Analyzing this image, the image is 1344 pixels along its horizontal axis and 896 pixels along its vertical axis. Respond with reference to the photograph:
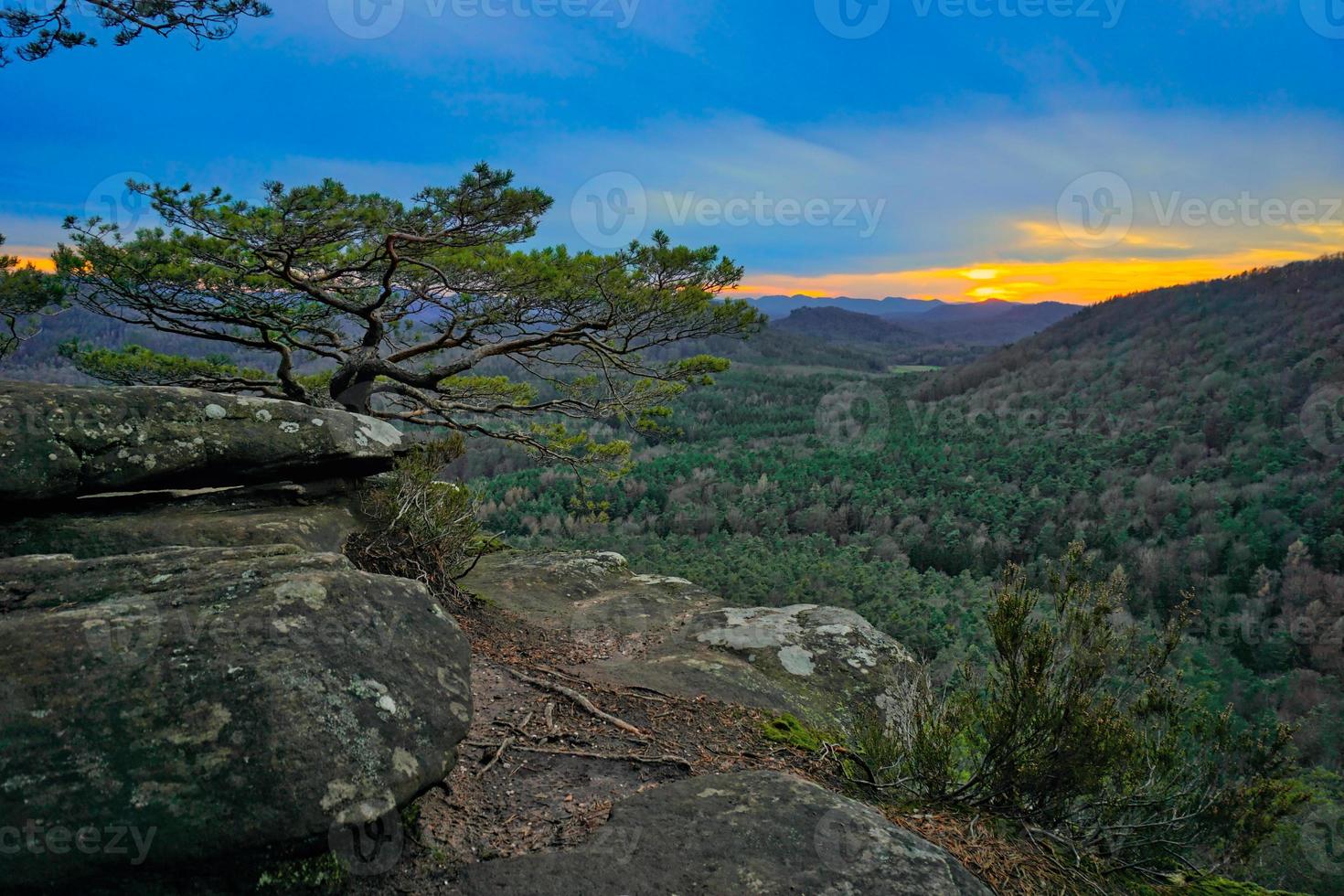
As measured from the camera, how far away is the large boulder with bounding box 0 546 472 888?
2398 mm

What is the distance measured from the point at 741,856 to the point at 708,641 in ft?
18.9

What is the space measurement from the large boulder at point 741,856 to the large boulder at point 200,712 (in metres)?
0.76

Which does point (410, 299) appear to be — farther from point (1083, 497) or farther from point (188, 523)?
point (1083, 497)

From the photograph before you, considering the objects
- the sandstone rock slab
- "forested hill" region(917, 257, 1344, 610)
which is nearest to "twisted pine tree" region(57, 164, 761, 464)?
the sandstone rock slab

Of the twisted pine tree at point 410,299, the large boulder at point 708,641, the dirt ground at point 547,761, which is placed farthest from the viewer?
the twisted pine tree at point 410,299

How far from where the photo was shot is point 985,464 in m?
45.5

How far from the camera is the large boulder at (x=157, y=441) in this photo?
15.9 ft

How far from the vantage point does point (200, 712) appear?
2.67m

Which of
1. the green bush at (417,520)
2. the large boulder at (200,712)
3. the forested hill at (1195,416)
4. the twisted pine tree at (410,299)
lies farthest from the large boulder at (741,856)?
the forested hill at (1195,416)

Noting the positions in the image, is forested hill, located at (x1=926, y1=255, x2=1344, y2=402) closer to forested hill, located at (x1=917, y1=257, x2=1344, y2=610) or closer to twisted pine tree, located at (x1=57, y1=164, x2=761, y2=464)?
forested hill, located at (x1=917, y1=257, x2=1344, y2=610)

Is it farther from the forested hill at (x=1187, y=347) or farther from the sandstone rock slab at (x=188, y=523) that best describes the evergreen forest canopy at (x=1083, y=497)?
the sandstone rock slab at (x=188, y=523)

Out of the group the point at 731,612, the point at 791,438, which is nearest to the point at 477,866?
the point at 731,612

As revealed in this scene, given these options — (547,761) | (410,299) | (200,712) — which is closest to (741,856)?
(547,761)

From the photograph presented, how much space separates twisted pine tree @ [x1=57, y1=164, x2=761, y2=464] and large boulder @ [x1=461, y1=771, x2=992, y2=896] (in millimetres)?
7920
